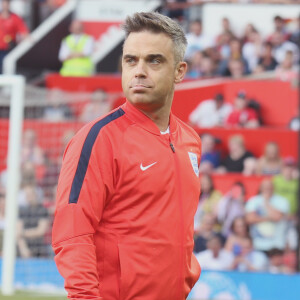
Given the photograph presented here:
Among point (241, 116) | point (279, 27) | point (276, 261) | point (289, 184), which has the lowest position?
point (276, 261)

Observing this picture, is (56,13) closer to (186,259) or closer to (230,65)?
(230,65)

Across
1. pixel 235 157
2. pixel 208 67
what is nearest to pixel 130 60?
pixel 235 157

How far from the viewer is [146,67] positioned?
3100 millimetres

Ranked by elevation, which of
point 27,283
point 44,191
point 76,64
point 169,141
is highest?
point 169,141

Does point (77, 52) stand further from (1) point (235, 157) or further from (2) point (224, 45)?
(1) point (235, 157)

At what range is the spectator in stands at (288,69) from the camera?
13195mm

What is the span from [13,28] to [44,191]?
523cm

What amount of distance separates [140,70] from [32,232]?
23.7ft

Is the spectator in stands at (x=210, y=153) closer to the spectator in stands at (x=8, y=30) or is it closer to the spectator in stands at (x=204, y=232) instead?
the spectator in stands at (x=204, y=232)

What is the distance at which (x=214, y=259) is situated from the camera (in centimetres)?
1029

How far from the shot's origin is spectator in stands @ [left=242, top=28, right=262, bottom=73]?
1399cm

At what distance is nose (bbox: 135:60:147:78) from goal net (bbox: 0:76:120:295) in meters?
5.17

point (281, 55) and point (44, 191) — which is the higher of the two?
point (281, 55)

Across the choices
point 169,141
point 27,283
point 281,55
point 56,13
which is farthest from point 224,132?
point 169,141
